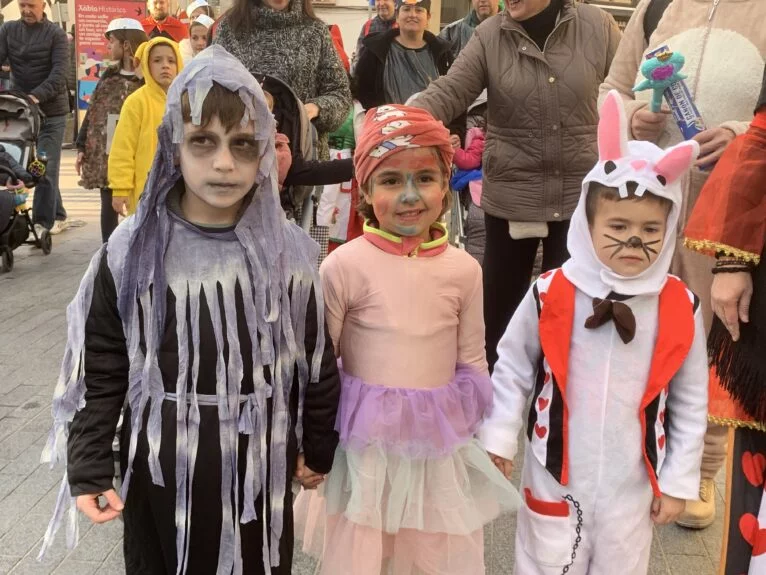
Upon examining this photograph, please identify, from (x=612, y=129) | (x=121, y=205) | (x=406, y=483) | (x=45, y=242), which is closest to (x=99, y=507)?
(x=406, y=483)

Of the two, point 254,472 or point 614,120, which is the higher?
point 614,120

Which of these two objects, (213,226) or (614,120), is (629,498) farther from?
(213,226)

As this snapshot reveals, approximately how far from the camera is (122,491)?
193 centimetres

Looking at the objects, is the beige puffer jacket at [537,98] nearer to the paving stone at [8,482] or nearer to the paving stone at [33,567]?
the paving stone at [33,567]

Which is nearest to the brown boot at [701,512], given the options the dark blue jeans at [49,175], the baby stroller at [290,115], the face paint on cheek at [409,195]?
the face paint on cheek at [409,195]

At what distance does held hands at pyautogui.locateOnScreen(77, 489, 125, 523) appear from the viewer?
6.07 ft

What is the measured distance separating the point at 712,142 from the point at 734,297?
60 cm

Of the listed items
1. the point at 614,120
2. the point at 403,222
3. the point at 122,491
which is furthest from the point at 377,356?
the point at 614,120

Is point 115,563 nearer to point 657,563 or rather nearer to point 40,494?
point 40,494

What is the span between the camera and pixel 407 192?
7.25 feet

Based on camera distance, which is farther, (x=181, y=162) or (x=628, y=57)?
(x=628, y=57)

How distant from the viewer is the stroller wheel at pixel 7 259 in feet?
21.6

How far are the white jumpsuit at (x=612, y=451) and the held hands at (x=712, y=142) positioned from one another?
600mm

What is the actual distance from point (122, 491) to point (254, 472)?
326 millimetres
